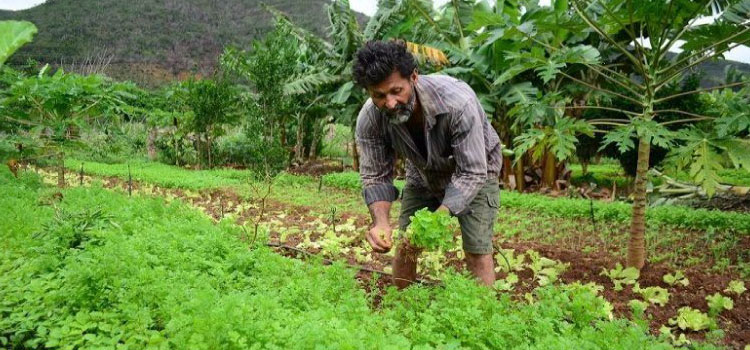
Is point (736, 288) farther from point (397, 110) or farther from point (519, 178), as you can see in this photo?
point (519, 178)

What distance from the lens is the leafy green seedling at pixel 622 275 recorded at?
475cm

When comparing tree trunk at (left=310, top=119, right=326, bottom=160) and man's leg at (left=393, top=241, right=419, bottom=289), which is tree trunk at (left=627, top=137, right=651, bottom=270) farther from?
tree trunk at (left=310, top=119, right=326, bottom=160)

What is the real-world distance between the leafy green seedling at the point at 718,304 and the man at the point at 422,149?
1.77m

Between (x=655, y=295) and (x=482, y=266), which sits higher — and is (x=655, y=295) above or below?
below

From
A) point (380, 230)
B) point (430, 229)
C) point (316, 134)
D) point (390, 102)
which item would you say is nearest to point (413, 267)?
point (380, 230)

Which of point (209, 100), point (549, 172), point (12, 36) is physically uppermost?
point (209, 100)

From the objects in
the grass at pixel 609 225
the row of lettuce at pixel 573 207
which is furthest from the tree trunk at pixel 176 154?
the grass at pixel 609 225

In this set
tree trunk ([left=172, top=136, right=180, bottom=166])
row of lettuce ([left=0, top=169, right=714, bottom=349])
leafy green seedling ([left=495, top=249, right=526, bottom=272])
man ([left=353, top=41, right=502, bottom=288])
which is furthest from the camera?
tree trunk ([left=172, top=136, right=180, bottom=166])

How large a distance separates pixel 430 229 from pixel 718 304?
2601 mm

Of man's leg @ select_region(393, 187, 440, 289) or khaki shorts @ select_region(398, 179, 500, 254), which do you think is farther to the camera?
man's leg @ select_region(393, 187, 440, 289)

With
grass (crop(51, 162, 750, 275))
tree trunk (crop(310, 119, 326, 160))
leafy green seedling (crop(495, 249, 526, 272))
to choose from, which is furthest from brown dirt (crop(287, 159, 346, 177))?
leafy green seedling (crop(495, 249, 526, 272))

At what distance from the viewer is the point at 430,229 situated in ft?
9.59

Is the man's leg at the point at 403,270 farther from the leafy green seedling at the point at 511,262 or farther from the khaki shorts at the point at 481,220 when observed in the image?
the leafy green seedling at the point at 511,262

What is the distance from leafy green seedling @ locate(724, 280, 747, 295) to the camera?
4418mm
